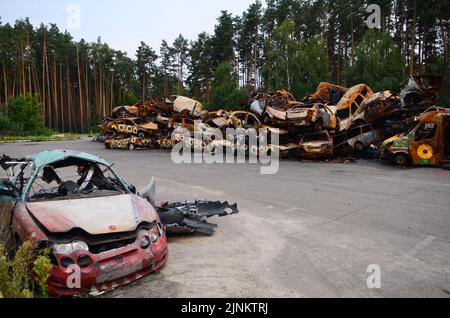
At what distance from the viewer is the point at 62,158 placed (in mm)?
5246

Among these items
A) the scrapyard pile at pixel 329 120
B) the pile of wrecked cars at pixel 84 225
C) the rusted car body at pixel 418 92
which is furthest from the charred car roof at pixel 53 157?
the rusted car body at pixel 418 92

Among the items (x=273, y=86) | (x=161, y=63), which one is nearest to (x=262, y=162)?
(x=273, y=86)

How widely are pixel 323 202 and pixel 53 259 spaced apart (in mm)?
6375

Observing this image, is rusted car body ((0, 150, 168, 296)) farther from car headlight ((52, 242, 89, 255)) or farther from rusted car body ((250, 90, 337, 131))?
rusted car body ((250, 90, 337, 131))

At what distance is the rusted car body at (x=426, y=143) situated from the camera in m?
13.2

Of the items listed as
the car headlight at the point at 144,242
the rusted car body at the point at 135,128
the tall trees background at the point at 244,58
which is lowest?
the car headlight at the point at 144,242

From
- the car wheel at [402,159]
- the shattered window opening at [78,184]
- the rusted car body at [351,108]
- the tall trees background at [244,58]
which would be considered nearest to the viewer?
the shattered window opening at [78,184]

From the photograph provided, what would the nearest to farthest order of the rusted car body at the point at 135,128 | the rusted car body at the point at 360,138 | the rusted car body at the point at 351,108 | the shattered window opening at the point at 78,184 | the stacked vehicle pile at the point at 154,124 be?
the shattered window opening at the point at 78,184
the rusted car body at the point at 360,138
the rusted car body at the point at 351,108
the stacked vehicle pile at the point at 154,124
the rusted car body at the point at 135,128

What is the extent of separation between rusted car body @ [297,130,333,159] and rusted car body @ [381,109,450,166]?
2.70 m

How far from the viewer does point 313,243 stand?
5.38 m

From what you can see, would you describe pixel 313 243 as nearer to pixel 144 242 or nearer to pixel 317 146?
pixel 144 242

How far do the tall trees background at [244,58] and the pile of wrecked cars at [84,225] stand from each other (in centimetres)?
2671

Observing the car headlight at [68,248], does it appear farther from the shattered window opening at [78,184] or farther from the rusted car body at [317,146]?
the rusted car body at [317,146]
